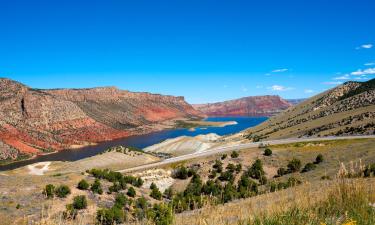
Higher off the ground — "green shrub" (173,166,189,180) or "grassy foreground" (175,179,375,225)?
"grassy foreground" (175,179,375,225)

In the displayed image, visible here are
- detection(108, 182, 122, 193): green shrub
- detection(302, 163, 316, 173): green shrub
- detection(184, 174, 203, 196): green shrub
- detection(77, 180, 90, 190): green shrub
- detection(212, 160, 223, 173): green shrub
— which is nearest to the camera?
detection(77, 180, 90, 190): green shrub

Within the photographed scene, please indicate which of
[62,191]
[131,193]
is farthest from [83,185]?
[131,193]

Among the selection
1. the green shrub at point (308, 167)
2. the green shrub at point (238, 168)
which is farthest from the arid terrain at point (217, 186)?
the green shrub at point (238, 168)

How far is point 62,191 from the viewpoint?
99.9ft

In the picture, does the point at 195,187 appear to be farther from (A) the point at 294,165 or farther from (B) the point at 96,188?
(A) the point at 294,165

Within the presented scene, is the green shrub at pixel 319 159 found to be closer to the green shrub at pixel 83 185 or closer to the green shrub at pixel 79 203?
the green shrub at pixel 83 185

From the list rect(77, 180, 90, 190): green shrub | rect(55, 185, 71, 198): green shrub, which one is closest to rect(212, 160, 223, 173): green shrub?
rect(77, 180, 90, 190): green shrub

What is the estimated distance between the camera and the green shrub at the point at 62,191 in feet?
98.5

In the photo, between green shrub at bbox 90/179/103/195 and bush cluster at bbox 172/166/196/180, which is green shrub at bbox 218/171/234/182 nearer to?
bush cluster at bbox 172/166/196/180

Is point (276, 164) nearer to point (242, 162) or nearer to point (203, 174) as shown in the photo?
point (242, 162)

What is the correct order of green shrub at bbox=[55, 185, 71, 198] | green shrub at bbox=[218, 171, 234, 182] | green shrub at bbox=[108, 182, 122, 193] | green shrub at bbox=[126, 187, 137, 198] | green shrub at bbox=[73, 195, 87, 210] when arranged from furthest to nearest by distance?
green shrub at bbox=[218, 171, 234, 182] < green shrub at bbox=[108, 182, 122, 193] < green shrub at bbox=[126, 187, 137, 198] < green shrub at bbox=[55, 185, 71, 198] < green shrub at bbox=[73, 195, 87, 210]

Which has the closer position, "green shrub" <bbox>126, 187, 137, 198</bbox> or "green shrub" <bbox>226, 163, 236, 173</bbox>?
"green shrub" <bbox>126, 187, 137, 198</bbox>

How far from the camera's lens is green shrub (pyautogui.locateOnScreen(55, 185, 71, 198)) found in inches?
1182

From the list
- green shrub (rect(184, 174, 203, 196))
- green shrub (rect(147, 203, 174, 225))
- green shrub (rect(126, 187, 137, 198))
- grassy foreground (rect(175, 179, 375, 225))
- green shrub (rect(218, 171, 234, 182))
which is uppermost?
grassy foreground (rect(175, 179, 375, 225))
